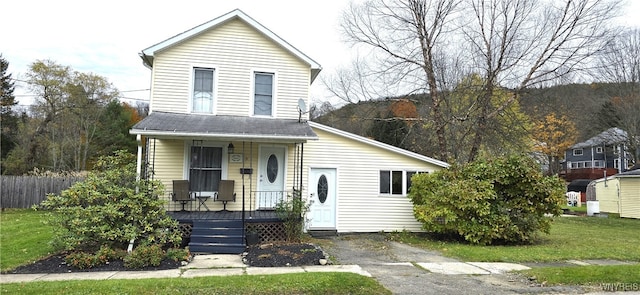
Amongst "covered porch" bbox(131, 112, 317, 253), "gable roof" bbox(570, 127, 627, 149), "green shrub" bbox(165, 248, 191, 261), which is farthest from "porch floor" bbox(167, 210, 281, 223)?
"gable roof" bbox(570, 127, 627, 149)

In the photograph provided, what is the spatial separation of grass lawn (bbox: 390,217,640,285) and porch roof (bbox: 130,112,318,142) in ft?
16.0

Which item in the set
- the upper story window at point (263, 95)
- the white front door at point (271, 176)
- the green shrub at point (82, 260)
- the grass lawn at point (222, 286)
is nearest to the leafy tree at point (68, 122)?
the upper story window at point (263, 95)

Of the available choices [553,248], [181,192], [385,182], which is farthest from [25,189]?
[553,248]

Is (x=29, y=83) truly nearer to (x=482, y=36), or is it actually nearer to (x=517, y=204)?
(x=482, y=36)

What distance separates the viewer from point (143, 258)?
8.15 metres

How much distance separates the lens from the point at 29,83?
30781 mm

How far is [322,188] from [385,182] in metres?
2.24

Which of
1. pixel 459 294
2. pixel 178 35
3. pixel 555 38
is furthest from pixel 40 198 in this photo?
pixel 555 38

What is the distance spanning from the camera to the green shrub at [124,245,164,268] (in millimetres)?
8047

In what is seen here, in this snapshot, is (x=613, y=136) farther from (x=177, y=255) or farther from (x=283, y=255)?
(x=177, y=255)

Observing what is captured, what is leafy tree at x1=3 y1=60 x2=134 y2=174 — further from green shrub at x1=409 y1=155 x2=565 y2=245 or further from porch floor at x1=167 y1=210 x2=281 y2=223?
green shrub at x1=409 y1=155 x2=565 y2=245

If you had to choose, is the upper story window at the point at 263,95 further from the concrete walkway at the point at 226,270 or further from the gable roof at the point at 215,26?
the concrete walkway at the point at 226,270

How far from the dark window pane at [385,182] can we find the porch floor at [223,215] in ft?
12.9

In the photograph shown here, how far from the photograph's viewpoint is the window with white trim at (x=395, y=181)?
13.5m
